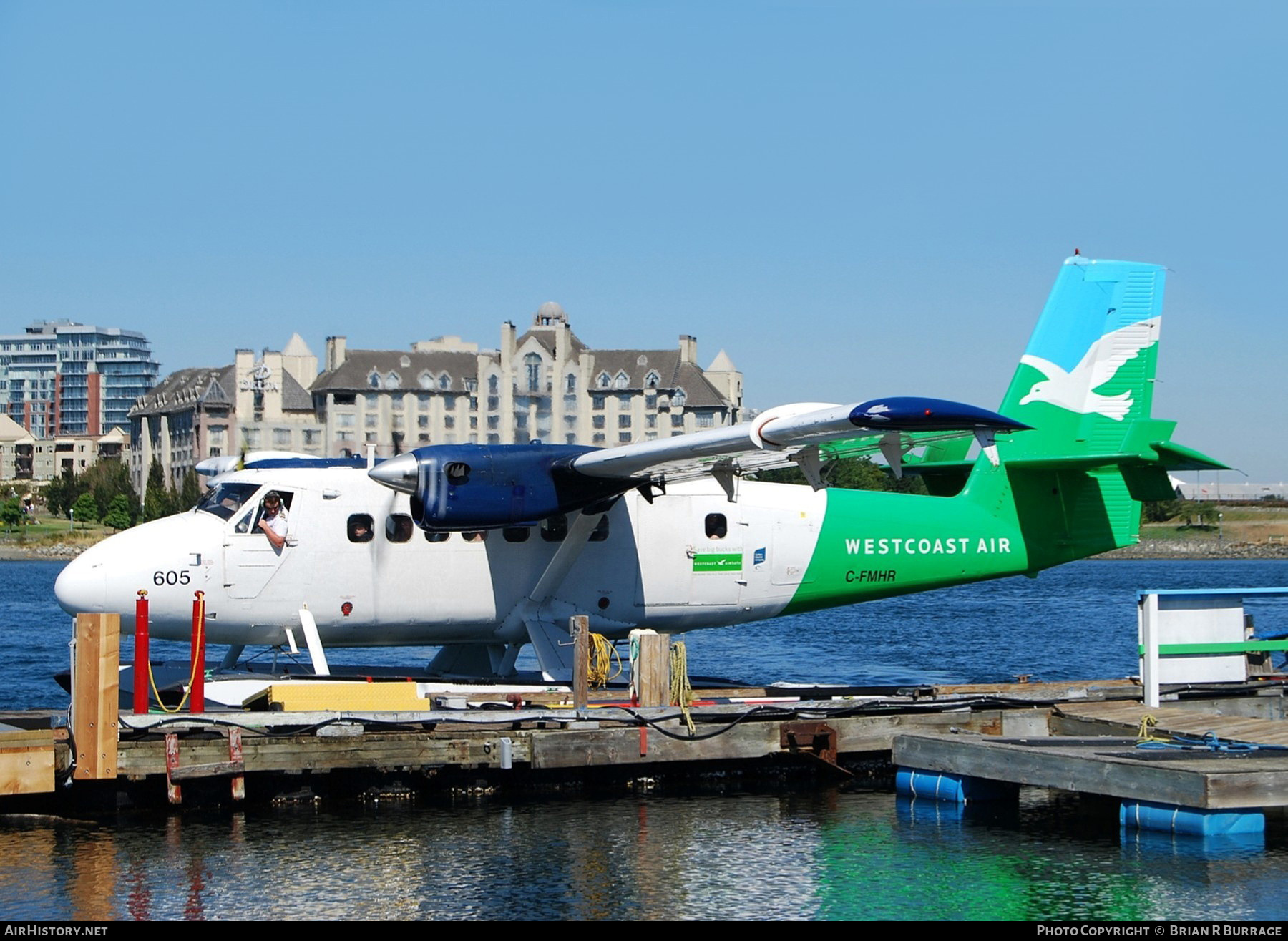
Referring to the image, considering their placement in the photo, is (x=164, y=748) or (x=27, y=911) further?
(x=164, y=748)

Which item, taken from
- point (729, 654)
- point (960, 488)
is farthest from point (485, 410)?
point (960, 488)

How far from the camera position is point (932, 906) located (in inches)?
455

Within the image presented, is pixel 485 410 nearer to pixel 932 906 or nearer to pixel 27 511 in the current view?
pixel 27 511

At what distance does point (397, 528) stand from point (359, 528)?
1.36ft

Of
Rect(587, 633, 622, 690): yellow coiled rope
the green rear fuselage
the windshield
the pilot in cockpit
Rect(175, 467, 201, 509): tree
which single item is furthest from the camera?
Rect(175, 467, 201, 509): tree

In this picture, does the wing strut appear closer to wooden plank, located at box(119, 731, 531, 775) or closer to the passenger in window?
the passenger in window

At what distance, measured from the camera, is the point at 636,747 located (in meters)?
14.8

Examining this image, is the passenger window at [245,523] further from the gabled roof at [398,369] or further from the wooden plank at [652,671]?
the gabled roof at [398,369]

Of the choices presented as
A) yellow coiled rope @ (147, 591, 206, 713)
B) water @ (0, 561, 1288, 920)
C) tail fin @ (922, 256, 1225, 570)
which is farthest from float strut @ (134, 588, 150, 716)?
tail fin @ (922, 256, 1225, 570)

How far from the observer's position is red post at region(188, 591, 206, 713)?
47.9ft

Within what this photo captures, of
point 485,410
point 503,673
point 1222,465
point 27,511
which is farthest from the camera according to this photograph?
point 27,511

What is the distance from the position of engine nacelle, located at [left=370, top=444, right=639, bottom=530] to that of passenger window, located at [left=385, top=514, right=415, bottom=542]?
79 centimetres

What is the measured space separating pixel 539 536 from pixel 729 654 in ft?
45.0

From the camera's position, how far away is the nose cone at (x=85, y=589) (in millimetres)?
16062
